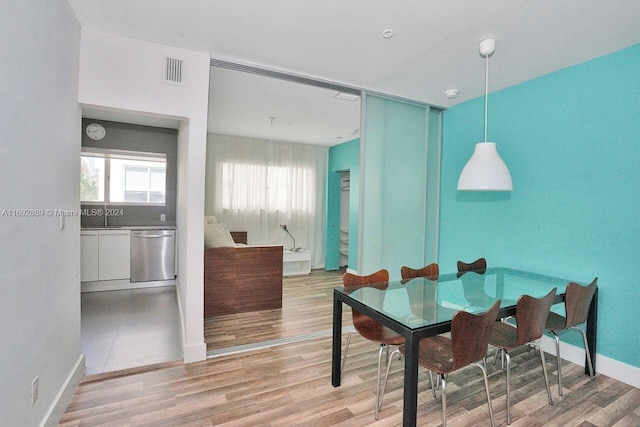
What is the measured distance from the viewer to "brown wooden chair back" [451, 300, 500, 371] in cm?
153

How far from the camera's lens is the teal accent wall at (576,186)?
90.4 inches

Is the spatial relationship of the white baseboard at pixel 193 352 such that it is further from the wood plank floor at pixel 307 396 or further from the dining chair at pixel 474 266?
the dining chair at pixel 474 266

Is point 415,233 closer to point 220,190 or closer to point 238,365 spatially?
point 238,365

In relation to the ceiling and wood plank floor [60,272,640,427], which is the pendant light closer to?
the ceiling

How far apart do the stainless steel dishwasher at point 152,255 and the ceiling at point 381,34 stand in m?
2.75

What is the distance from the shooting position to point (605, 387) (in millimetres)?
2234

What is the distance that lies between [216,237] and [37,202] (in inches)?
89.3

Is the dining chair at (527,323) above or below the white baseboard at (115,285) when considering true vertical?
above

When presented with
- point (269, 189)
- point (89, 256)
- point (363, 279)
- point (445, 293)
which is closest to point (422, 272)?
point (445, 293)

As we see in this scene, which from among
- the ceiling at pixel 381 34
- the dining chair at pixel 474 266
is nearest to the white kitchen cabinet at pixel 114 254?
the ceiling at pixel 381 34

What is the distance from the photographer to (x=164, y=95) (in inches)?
94.1

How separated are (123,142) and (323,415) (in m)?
4.93

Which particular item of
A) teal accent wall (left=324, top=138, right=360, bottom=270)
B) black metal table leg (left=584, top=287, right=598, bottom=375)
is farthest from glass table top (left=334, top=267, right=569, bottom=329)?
teal accent wall (left=324, top=138, right=360, bottom=270)

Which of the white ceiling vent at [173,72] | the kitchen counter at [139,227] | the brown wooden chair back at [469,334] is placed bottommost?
the brown wooden chair back at [469,334]
